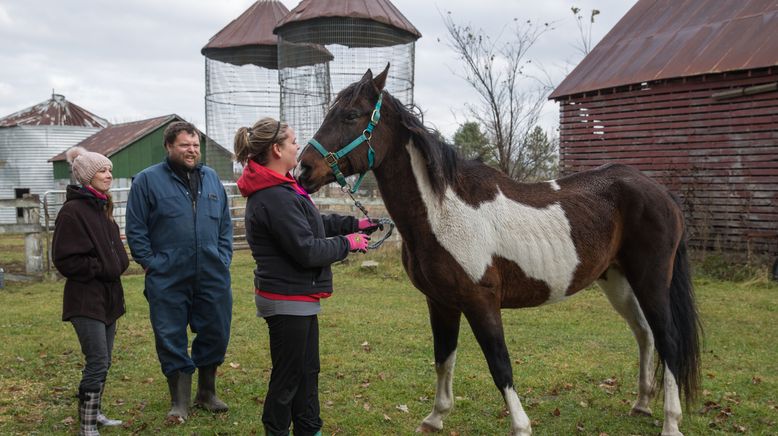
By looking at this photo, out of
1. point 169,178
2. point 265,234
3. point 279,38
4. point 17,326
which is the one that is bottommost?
point 17,326

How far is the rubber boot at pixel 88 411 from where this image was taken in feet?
12.2

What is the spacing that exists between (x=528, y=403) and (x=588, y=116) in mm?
10233

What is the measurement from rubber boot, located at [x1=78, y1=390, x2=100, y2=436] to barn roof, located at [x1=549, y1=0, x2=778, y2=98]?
36.6ft

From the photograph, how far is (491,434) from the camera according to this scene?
3.94 meters

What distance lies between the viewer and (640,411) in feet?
13.8

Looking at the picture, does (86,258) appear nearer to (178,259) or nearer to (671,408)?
(178,259)

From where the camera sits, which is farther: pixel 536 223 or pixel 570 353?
pixel 570 353

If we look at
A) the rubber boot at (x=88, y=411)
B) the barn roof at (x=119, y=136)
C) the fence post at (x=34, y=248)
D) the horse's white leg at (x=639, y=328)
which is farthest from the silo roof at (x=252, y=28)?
the horse's white leg at (x=639, y=328)

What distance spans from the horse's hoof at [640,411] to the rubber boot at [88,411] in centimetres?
353

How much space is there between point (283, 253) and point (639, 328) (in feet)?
8.62

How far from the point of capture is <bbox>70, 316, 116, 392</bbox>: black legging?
3.64 m

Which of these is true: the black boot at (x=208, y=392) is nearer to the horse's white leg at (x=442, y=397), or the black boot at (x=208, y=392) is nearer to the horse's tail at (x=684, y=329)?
the horse's white leg at (x=442, y=397)

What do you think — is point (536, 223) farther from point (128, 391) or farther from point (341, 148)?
point (128, 391)

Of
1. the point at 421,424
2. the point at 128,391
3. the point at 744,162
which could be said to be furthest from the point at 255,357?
the point at 744,162
